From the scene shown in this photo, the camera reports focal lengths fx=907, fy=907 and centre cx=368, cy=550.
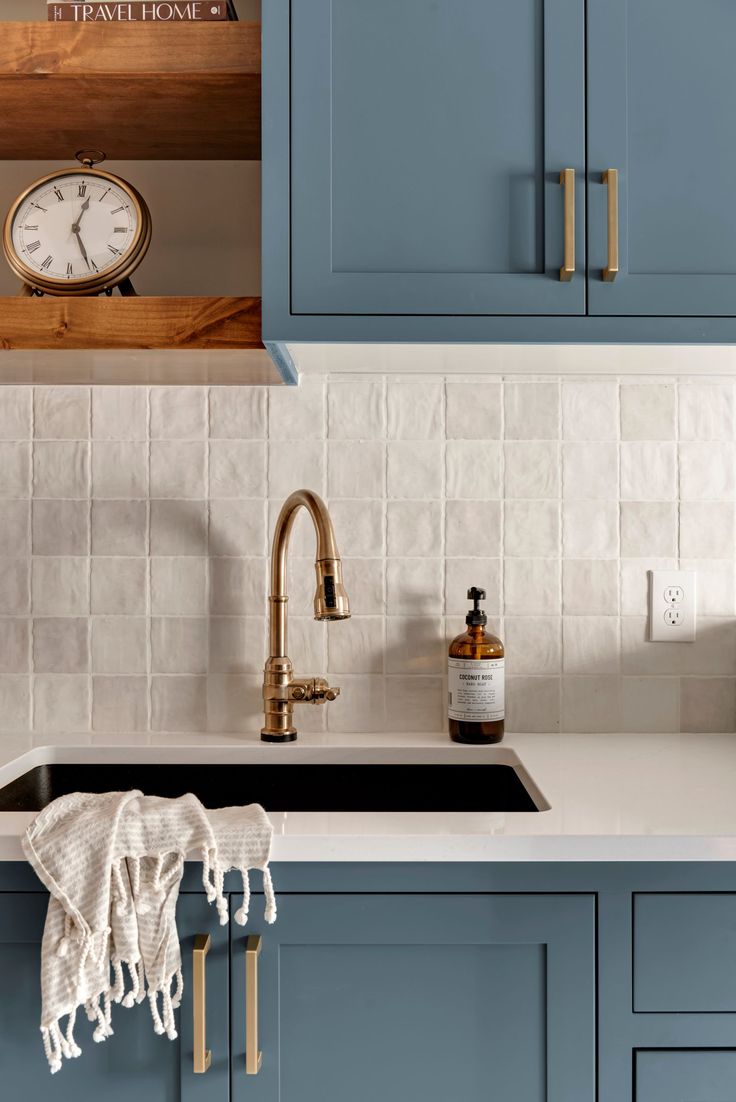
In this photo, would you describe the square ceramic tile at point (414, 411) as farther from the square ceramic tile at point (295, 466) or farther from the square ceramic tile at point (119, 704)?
the square ceramic tile at point (119, 704)

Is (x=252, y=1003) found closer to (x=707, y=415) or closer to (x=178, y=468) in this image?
(x=178, y=468)

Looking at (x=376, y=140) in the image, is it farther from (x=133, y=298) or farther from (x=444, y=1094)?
(x=444, y=1094)

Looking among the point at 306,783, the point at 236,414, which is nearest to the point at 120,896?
the point at 306,783

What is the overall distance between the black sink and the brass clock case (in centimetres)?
73

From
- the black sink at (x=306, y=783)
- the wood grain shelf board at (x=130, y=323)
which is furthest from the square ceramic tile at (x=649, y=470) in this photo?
the wood grain shelf board at (x=130, y=323)

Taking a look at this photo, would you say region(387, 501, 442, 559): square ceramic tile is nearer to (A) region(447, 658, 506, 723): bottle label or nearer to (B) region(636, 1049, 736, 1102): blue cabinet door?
(A) region(447, 658, 506, 723): bottle label

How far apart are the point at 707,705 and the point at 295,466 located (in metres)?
0.81

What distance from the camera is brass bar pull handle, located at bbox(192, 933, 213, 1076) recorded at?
98cm

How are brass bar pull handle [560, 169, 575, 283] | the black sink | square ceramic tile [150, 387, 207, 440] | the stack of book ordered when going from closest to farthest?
1. brass bar pull handle [560, 169, 575, 283]
2. the stack of book
3. the black sink
4. square ceramic tile [150, 387, 207, 440]

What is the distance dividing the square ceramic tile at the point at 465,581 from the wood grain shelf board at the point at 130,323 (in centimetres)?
53

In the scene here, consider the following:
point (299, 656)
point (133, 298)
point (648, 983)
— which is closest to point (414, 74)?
point (133, 298)

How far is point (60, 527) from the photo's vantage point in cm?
154

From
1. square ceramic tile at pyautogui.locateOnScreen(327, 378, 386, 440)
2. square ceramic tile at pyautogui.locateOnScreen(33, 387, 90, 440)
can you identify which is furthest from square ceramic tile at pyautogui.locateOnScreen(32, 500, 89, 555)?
square ceramic tile at pyautogui.locateOnScreen(327, 378, 386, 440)

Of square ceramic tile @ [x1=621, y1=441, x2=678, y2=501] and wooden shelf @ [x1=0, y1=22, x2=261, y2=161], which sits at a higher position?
wooden shelf @ [x1=0, y1=22, x2=261, y2=161]
